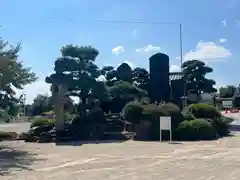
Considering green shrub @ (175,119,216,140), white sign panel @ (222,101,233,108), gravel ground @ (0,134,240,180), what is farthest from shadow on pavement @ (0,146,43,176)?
white sign panel @ (222,101,233,108)

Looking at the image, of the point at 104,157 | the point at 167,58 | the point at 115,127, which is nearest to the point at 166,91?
the point at 167,58

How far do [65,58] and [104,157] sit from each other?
16.5m

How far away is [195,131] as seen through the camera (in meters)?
25.7

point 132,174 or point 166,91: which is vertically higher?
point 166,91

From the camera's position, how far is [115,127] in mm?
30969

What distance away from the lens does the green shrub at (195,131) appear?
25656 mm

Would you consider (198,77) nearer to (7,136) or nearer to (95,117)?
(95,117)

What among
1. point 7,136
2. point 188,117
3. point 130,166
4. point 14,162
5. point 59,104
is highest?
point 59,104

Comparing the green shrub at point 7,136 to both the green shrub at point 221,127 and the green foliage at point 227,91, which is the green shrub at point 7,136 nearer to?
the green shrub at point 221,127

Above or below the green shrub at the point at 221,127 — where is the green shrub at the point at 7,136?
below

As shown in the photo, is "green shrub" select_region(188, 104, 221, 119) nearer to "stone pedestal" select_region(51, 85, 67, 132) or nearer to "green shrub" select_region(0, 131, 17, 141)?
"stone pedestal" select_region(51, 85, 67, 132)

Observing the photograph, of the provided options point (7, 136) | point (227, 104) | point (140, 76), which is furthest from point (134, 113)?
point (227, 104)

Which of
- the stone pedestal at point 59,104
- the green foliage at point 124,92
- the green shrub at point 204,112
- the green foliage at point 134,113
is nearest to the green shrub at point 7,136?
the stone pedestal at point 59,104

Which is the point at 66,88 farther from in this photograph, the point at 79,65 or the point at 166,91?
the point at 166,91
